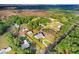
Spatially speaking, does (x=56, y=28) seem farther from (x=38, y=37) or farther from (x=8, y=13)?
(x=8, y=13)

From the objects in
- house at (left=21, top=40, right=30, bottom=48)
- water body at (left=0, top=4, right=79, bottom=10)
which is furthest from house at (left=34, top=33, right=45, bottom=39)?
water body at (left=0, top=4, right=79, bottom=10)

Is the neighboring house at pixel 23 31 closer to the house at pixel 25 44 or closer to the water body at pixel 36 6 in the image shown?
the house at pixel 25 44

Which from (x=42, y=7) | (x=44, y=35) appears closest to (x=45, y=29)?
(x=44, y=35)

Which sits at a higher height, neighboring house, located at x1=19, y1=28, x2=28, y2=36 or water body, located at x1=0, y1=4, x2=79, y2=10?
water body, located at x1=0, y1=4, x2=79, y2=10

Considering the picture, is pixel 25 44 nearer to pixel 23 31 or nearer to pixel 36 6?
pixel 23 31

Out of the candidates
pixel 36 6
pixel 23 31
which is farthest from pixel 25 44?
pixel 36 6

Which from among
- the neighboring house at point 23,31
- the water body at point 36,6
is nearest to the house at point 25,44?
the neighboring house at point 23,31

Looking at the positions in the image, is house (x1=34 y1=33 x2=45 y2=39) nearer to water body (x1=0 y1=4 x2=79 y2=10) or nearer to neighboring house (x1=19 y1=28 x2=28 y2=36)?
neighboring house (x1=19 y1=28 x2=28 y2=36)

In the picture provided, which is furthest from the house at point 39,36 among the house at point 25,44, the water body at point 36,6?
the water body at point 36,6

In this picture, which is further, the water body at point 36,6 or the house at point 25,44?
the water body at point 36,6

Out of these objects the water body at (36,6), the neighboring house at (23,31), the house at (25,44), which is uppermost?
the water body at (36,6)

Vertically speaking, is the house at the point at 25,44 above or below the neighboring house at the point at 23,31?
below
